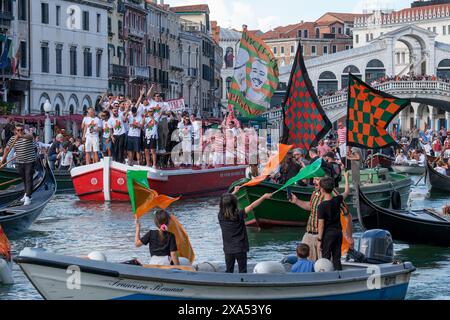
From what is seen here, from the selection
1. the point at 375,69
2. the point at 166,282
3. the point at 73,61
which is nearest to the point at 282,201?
the point at 166,282

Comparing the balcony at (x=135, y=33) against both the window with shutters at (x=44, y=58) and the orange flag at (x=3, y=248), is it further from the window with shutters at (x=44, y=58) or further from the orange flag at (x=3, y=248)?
the orange flag at (x=3, y=248)

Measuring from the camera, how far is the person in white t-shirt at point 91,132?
22719mm

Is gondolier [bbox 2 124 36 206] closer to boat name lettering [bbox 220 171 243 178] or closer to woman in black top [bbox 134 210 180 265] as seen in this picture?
boat name lettering [bbox 220 171 243 178]

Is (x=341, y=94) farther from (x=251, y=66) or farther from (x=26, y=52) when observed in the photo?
(x=251, y=66)

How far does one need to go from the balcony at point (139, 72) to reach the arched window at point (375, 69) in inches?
1193

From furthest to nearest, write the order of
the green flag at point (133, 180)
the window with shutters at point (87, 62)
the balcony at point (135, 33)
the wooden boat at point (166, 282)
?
1. the balcony at point (135, 33)
2. the window with shutters at point (87, 62)
3. the green flag at point (133, 180)
4. the wooden boat at point (166, 282)

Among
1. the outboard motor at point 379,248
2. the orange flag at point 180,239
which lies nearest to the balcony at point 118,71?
the orange flag at point 180,239

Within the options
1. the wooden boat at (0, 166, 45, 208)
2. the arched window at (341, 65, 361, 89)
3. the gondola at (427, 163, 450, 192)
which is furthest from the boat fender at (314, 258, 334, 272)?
the arched window at (341, 65, 361, 89)

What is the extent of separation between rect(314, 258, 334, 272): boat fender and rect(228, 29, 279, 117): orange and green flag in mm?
15982

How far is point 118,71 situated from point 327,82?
37.3 meters

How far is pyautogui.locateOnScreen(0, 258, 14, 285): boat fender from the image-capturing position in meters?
12.7

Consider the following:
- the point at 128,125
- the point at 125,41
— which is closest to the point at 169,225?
the point at 128,125

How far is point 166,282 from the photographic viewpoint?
381 inches

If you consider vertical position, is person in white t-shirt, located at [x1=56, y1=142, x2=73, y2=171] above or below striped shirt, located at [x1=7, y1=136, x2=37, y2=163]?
below
